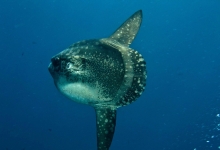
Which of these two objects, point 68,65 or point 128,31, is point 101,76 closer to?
point 68,65

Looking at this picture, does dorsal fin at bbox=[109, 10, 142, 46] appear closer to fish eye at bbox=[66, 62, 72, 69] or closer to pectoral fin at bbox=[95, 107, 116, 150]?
pectoral fin at bbox=[95, 107, 116, 150]

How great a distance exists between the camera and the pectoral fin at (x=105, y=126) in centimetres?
399

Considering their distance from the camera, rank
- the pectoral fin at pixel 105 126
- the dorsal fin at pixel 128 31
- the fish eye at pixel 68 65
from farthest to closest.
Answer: the dorsal fin at pixel 128 31 → the pectoral fin at pixel 105 126 → the fish eye at pixel 68 65

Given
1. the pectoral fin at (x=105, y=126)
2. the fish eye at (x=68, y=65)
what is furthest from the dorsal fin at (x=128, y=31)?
the fish eye at (x=68, y=65)

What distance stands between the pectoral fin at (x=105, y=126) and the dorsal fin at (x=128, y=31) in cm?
142

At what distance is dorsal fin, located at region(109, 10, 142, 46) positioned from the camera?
16.3ft

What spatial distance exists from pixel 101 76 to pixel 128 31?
1684 mm

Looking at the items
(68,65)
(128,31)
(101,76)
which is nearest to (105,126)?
(101,76)

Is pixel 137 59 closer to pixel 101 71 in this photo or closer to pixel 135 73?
pixel 135 73

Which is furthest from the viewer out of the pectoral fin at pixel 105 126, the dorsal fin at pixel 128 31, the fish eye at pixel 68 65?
the dorsal fin at pixel 128 31

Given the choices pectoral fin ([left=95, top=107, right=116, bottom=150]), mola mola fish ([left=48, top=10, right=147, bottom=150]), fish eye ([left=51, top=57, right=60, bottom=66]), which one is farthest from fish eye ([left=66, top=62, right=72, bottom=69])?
pectoral fin ([left=95, top=107, right=116, bottom=150])

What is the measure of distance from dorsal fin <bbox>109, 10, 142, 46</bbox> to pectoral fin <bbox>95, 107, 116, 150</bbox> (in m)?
1.42

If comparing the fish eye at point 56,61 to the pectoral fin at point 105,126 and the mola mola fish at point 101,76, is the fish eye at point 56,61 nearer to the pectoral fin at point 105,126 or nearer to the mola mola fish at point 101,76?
the mola mola fish at point 101,76

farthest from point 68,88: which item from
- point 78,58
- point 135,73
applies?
point 135,73
